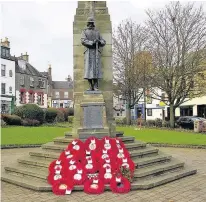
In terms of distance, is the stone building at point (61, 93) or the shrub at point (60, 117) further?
the stone building at point (61, 93)

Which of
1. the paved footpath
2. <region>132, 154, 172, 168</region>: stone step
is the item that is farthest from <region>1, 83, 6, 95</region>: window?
<region>132, 154, 172, 168</region>: stone step

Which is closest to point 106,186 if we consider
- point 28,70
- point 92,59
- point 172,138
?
point 92,59

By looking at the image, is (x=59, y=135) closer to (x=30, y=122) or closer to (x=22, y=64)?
(x=30, y=122)

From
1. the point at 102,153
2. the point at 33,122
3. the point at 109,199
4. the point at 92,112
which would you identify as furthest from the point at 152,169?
the point at 33,122

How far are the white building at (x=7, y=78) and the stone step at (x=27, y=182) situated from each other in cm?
4075

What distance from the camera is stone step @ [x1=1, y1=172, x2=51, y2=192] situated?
26.1 feet

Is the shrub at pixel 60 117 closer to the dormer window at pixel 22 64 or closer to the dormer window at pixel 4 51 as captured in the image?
the dormer window at pixel 4 51

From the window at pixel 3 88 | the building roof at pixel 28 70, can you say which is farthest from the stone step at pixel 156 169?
the building roof at pixel 28 70

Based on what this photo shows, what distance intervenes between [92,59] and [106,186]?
5.11 m

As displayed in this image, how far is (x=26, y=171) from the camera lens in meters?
9.21

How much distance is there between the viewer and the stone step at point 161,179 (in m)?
8.08

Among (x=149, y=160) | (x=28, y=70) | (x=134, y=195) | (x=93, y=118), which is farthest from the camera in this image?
(x=28, y=70)

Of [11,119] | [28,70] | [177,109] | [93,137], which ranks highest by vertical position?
[28,70]

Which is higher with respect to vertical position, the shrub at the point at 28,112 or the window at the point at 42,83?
the window at the point at 42,83
